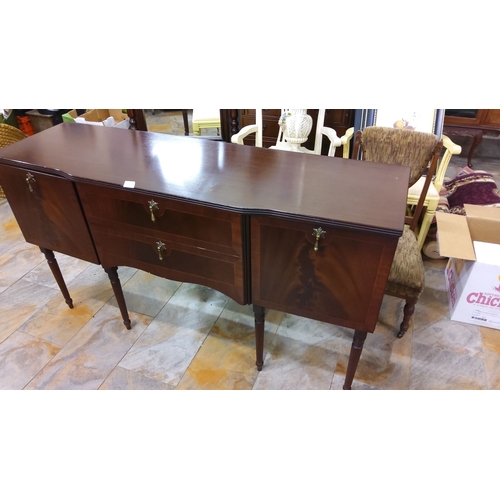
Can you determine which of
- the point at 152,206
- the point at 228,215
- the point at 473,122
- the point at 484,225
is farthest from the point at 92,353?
the point at 473,122

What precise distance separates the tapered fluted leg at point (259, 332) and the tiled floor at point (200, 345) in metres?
0.06

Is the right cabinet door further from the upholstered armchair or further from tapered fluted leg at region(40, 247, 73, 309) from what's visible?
tapered fluted leg at region(40, 247, 73, 309)

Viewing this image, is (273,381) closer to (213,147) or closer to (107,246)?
(107,246)

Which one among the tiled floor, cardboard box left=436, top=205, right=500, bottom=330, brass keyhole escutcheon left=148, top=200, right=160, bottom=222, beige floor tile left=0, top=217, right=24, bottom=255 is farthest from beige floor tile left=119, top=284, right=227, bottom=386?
beige floor tile left=0, top=217, right=24, bottom=255

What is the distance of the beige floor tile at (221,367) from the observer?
1.61 meters

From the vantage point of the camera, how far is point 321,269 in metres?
1.13

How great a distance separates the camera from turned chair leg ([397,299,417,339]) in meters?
1.60

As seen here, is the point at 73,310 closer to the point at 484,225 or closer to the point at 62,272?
the point at 62,272

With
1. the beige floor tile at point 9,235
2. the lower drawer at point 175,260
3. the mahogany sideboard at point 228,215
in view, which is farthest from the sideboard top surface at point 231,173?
the beige floor tile at point 9,235

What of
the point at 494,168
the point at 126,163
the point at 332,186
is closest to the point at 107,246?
the point at 126,163

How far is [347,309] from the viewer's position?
119 cm

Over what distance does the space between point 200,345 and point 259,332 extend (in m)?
0.41

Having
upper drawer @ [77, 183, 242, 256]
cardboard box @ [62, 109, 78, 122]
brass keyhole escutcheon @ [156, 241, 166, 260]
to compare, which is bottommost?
brass keyhole escutcheon @ [156, 241, 166, 260]

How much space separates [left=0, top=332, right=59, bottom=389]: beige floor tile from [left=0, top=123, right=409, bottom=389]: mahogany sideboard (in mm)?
546
